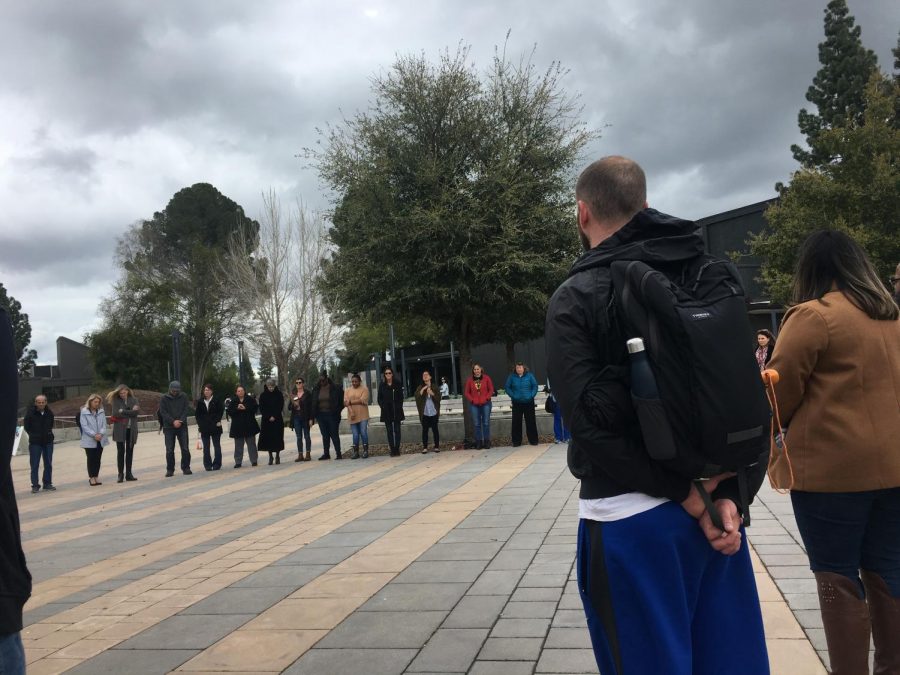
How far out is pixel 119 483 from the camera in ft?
50.3

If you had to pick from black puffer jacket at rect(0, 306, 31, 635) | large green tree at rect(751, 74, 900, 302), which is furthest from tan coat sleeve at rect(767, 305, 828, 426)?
large green tree at rect(751, 74, 900, 302)

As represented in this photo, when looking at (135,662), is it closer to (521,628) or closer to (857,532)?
(521,628)

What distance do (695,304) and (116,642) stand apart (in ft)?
13.2

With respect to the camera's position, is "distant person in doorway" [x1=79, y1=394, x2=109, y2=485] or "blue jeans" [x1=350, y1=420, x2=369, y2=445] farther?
"blue jeans" [x1=350, y1=420, x2=369, y2=445]

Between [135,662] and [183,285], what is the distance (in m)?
57.4

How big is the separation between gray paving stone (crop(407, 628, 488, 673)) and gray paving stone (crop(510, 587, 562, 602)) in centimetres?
60

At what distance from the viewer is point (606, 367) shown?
1.99 metres

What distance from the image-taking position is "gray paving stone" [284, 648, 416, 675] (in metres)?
3.78

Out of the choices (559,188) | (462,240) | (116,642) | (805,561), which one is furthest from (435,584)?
(559,188)

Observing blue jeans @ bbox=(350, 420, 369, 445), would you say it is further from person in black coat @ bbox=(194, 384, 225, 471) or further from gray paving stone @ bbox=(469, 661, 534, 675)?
gray paving stone @ bbox=(469, 661, 534, 675)

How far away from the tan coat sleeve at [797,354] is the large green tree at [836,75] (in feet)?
131

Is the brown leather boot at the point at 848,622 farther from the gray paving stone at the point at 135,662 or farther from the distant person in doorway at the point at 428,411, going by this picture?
the distant person in doorway at the point at 428,411

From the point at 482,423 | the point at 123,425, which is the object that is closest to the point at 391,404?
the point at 482,423

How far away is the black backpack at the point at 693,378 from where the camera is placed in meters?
1.88
